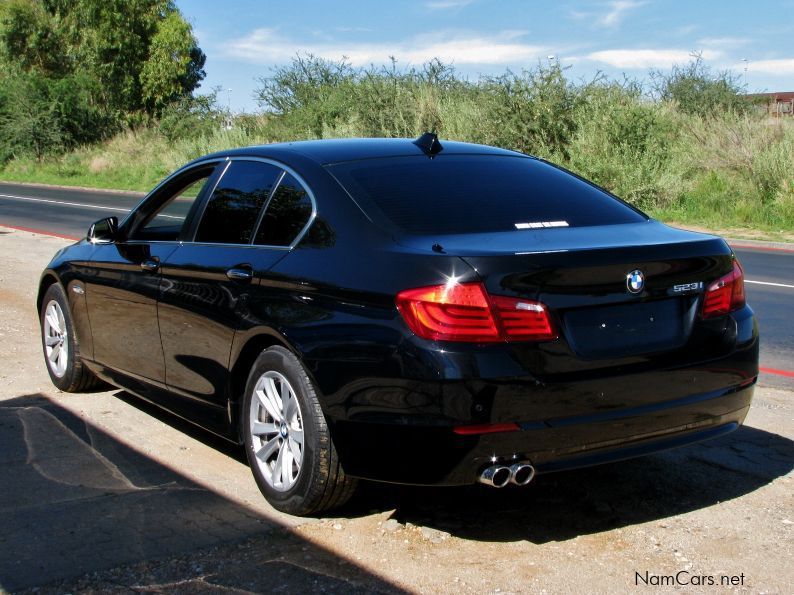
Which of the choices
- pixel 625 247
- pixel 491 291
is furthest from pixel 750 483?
pixel 491 291

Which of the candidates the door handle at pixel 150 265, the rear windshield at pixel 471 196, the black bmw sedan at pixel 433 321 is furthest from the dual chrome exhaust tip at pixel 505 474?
the door handle at pixel 150 265

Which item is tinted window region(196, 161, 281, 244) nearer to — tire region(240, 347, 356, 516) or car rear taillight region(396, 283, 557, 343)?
tire region(240, 347, 356, 516)

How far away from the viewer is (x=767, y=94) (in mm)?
32969

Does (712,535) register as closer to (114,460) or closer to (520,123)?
(114,460)

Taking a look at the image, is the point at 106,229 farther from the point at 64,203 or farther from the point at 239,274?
the point at 64,203

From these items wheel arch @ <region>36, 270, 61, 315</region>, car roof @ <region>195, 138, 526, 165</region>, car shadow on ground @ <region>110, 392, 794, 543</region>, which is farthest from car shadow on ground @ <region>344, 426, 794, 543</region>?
wheel arch @ <region>36, 270, 61, 315</region>

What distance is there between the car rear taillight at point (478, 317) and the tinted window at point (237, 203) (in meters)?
1.41

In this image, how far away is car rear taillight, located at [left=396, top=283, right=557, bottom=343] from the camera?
366cm

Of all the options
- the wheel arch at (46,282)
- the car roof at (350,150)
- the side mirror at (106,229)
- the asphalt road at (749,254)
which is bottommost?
the asphalt road at (749,254)

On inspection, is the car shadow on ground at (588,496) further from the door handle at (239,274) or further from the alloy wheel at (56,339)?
the alloy wheel at (56,339)

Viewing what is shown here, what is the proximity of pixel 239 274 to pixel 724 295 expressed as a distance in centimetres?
208

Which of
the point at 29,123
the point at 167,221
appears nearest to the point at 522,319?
the point at 167,221

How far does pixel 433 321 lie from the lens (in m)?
3.68

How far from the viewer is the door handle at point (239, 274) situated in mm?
4555
